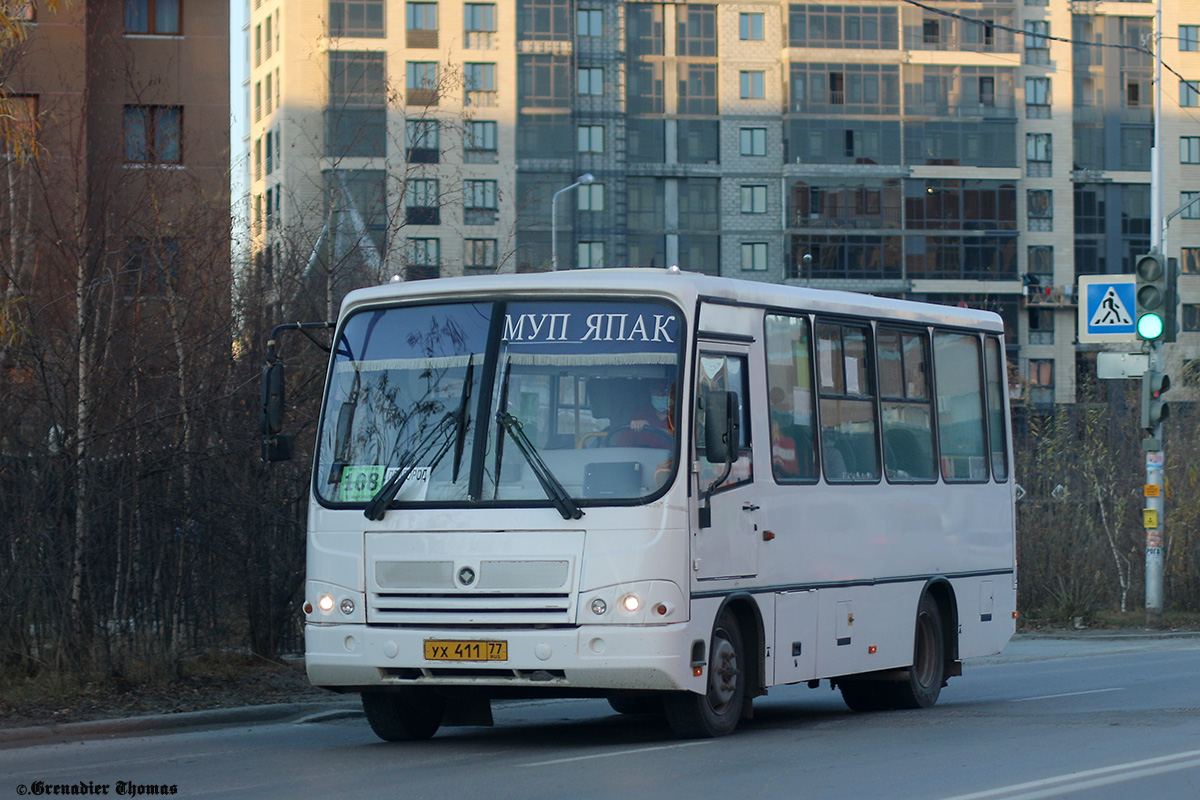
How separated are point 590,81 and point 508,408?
65233 millimetres

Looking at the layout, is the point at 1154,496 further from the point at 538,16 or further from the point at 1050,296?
the point at 1050,296

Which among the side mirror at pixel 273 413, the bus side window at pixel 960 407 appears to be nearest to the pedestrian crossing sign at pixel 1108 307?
the bus side window at pixel 960 407

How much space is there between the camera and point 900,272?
7700 cm

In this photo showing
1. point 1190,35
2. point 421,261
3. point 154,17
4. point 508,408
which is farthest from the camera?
point 1190,35

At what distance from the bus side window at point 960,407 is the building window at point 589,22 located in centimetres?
6075

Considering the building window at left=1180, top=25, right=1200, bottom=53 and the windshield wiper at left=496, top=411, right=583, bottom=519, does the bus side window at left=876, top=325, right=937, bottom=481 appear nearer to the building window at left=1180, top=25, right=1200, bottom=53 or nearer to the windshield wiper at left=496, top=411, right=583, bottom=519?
the windshield wiper at left=496, top=411, right=583, bottom=519

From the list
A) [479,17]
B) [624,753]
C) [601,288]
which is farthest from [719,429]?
[479,17]

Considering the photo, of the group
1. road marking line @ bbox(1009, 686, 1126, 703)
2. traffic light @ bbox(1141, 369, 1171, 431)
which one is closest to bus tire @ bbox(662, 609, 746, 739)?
road marking line @ bbox(1009, 686, 1126, 703)

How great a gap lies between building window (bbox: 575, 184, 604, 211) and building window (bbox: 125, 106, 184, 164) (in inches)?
2345

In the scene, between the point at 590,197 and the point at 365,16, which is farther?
the point at 590,197

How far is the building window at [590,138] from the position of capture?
7481cm

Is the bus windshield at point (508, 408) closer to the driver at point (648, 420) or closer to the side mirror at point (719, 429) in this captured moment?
the driver at point (648, 420)

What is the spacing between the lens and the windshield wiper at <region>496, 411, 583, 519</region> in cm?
1082

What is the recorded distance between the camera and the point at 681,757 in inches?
420
